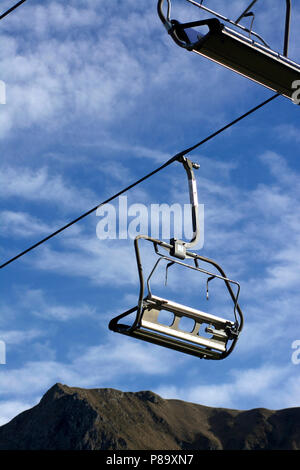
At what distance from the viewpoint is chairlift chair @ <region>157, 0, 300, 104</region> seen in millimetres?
8320

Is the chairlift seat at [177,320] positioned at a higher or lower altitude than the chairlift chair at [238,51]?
lower

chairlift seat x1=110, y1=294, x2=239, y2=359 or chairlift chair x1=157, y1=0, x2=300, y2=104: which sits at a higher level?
chairlift chair x1=157, y1=0, x2=300, y2=104

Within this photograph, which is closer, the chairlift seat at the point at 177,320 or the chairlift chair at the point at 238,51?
the chairlift chair at the point at 238,51

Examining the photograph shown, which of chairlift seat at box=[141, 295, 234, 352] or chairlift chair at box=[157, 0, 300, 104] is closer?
chairlift chair at box=[157, 0, 300, 104]

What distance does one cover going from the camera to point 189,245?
1145cm

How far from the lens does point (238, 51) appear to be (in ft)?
27.7

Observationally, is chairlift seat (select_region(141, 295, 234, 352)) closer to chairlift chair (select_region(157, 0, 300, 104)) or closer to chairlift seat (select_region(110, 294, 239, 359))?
chairlift seat (select_region(110, 294, 239, 359))

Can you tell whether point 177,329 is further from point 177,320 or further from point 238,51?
point 238,51

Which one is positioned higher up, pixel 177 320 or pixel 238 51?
pixel 238 51

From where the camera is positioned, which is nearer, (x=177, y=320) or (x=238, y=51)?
(x=238, y=51)

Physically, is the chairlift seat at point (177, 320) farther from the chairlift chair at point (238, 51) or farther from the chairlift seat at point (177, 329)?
the chairlift chair at point (238, 51)

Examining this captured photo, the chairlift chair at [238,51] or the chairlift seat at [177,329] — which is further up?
the chairlift chair at [238,51]

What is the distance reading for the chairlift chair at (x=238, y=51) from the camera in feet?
27.3
